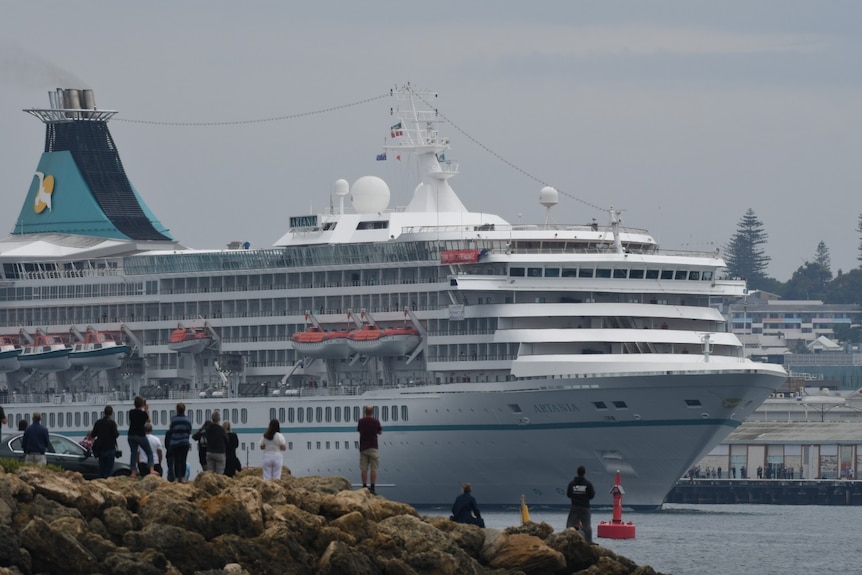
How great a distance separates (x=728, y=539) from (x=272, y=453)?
2233 centimetres

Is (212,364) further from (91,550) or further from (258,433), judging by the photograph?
(91,550)

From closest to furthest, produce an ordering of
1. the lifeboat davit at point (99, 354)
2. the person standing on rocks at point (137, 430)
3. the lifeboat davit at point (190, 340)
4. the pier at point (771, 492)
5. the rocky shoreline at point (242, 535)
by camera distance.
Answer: the rocky shoreline at point (242, 535)
the person standing on rocks at point (137, 430)
the lifeboat davit at point (190, 340)
the lifeboat davit at point (99, 354)
the pier at point (771, 492)

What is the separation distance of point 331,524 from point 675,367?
28.8 meters

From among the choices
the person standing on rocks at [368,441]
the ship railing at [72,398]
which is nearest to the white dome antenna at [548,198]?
the ship railing at [72,398]

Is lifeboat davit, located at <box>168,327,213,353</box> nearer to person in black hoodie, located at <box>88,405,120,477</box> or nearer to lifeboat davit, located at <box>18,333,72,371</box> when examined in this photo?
lifeboat davit, located at <box>18,333,72,371</box>

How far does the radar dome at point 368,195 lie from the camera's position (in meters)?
66.9

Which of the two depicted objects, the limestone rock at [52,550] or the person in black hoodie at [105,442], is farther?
the person in black hoodie at [105,442]

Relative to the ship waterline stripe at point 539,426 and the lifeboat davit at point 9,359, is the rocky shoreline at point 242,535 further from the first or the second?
the lifeboat davit at point 9,359

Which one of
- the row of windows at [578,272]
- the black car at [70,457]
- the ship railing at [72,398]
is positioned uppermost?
the row of windows at [578,272]

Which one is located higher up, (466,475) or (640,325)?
(640,325)

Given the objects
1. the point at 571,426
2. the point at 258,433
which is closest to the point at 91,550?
the point at 571,426

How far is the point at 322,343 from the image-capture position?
64062 millimetres

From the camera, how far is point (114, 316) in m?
71.4

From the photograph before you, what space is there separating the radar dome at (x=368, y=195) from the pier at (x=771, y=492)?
22.8m
